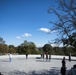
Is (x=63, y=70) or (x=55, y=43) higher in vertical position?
(x=55, y=43)

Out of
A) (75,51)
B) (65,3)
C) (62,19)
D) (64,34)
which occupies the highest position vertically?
(65,3)

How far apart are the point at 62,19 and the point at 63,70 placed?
405cm

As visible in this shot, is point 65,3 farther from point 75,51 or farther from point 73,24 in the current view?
point 75,51

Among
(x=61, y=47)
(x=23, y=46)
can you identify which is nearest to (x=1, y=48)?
(x=23, y=46)

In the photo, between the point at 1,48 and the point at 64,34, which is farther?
the point at 1,48

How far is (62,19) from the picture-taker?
1605 cm

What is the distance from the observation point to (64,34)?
15641mm

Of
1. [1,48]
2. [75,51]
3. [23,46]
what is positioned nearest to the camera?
[75,51]

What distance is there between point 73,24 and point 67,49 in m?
2.27

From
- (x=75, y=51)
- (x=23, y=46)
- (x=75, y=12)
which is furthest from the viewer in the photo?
(x=23, y=46)

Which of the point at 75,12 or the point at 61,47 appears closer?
the point at 75,12

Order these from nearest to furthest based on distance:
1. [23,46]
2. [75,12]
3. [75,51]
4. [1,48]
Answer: [75,12]
[75,51]
[23,46]
[1,48]

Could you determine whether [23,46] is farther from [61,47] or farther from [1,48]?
[61,47]

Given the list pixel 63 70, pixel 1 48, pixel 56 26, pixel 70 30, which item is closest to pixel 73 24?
pixel 70 30
